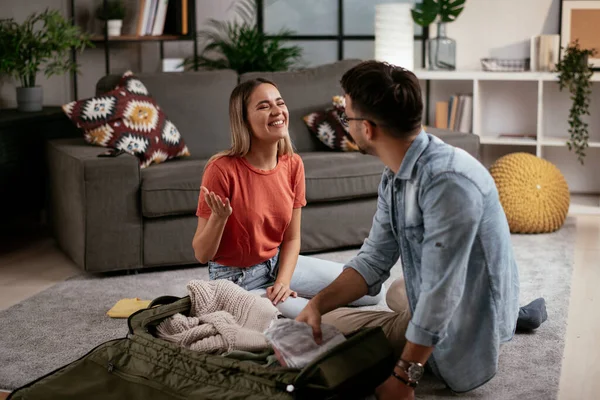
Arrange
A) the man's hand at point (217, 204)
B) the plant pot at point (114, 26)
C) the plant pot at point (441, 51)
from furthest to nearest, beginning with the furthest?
the plant pot at point (441, 51)
the plant pot at point (114, 26)
the man's hand at point (217, 204)

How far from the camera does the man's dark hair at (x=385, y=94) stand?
201 centimetres

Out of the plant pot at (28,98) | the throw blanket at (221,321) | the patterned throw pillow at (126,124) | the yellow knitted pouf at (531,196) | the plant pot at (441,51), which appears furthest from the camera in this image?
the plant pot at (441,51)

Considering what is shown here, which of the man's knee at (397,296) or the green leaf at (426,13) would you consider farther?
the green leaf at (426,13)

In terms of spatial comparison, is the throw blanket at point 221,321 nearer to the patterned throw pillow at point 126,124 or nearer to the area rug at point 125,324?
the area rug at point 125,324

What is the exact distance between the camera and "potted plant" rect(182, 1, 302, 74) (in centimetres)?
507

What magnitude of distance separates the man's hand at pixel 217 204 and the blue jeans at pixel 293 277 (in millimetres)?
332

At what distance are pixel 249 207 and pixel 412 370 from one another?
37.1 inches

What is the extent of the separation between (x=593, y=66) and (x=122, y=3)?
9.00 feet

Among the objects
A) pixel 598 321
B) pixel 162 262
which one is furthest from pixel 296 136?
pixel 598 321

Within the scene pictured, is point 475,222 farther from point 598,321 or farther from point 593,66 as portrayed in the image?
point 593,66

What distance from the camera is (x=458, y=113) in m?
5.13

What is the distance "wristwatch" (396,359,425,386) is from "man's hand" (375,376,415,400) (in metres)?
0.03

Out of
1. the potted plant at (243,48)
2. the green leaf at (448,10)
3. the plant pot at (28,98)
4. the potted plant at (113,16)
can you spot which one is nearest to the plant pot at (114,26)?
the potted plant at (113,16)

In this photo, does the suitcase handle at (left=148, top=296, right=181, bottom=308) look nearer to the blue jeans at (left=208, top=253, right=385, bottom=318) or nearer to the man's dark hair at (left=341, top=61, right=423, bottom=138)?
the blue jeans at (left=208, top=253, right=385, bottom=318)
